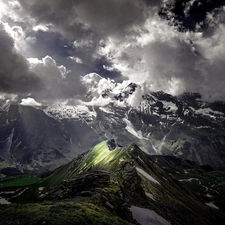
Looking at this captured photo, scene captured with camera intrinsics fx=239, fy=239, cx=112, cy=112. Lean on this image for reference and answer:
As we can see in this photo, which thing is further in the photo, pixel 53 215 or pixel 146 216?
pixel 146 216

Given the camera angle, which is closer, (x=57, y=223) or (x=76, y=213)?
(x=57, y=223)

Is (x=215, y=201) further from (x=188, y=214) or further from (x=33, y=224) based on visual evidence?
(x=33, y=224)

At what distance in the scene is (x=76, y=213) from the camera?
27.9 m

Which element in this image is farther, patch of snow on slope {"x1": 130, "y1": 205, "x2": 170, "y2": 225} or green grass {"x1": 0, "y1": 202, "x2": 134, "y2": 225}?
patch of snow on slope {"x1": 130, "y1": 205, "x2": 170, "y2": 225}

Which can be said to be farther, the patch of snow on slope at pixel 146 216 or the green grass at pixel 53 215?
the patch of snow on slope at pixel 146 216

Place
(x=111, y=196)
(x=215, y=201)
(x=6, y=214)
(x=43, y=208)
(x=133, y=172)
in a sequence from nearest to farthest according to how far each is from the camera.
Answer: (x=6, y=214) < (x=43, y=208) < (x=111, y=196) < (x=133, y=172) < (x=215, y=201)

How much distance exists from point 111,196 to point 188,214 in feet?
103

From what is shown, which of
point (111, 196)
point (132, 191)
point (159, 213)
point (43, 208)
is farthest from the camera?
point (132, 191)

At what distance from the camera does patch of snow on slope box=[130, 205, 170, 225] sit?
140 ft

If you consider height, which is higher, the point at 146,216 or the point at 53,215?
the point at 53,215

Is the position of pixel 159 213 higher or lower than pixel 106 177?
lower

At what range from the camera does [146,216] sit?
146ft

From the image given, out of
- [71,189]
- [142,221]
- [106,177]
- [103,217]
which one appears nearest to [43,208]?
[103,217]

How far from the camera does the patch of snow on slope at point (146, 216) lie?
42.6m
